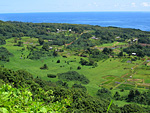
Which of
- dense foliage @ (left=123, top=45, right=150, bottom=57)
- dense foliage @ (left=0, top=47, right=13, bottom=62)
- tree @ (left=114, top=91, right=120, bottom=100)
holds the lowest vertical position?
tree @ (left=114, top=91, right=120, bottom=100)

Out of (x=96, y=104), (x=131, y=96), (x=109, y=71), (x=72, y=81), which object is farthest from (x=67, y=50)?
(x=96, y=104)

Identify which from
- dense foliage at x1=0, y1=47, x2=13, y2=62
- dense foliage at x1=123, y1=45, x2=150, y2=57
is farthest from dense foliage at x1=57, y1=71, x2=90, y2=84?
dense foliage at x1=123, y1=45, x2=150, y2=57

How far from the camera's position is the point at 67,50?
73.3 m

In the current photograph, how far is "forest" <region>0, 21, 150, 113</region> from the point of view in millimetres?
21266

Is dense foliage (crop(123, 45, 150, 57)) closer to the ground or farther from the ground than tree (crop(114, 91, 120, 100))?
farther from the ground

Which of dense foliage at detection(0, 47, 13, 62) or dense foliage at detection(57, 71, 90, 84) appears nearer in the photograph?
dense foliage at detection(57, 71, 90, 84)

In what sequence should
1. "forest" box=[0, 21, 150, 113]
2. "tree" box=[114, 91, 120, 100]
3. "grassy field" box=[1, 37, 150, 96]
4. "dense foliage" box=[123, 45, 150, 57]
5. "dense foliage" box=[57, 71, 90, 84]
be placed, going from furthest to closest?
"dense foliage" box=[123, 45, 150, 57] < "dense foliage" box=[57, 71, 90, 84] < "grassy field" box=[1, 37, 150, 96] < "tree" box=[114, 91, 120, 100] < "forest" box=[0, 21, 150, 113]

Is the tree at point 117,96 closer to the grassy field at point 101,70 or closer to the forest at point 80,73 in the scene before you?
the forest at point 80,73

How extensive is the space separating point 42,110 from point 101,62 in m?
53.9

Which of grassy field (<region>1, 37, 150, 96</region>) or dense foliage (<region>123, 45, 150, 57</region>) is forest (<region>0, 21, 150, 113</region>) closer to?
grassy field (<region>1, 37, 150, 96</region>)

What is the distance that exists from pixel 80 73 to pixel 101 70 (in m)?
6.57

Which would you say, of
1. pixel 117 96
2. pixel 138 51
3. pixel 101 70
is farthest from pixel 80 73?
pixel 138 51

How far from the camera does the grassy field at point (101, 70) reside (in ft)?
134

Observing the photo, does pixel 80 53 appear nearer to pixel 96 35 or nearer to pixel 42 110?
pixel 96 35
